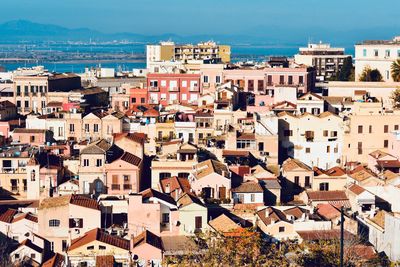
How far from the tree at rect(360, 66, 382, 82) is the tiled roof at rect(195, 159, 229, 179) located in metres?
17.2

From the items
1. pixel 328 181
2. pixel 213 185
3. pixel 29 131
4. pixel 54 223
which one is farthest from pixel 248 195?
pixel 29 131

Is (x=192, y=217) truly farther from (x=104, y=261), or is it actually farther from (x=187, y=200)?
(x=104, y=261)

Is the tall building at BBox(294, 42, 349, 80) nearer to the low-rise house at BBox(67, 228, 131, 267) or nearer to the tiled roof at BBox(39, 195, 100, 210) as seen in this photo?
the tiled roof at BBox(39, 195, 100, 210)

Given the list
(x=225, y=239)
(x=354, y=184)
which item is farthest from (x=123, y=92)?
(x=225, y=239)

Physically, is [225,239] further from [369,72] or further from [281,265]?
[369,72]

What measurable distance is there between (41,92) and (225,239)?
24784mm

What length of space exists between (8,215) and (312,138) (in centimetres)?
1266

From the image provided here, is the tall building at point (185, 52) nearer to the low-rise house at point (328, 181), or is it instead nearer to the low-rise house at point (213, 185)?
the low-rise house at point (328, 181)

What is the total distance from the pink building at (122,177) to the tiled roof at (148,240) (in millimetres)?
3839

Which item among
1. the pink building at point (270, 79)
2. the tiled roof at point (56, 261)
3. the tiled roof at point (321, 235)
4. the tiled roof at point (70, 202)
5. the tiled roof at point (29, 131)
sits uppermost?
the pink building at point (270, 79)

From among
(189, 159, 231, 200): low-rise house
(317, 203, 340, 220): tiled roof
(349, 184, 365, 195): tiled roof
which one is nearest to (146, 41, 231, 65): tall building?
(349, 184, 365, 195): tiled roof

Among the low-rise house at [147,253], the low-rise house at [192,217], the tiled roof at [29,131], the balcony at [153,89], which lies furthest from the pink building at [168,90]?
the low-rise house at [147,253]

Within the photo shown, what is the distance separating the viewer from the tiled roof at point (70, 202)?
24.5 m

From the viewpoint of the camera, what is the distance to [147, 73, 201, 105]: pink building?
137 feet
